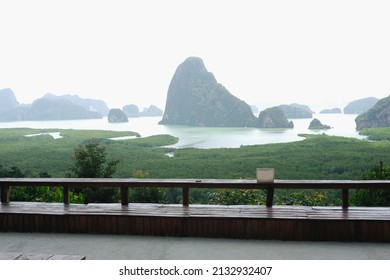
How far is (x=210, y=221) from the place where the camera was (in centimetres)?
313

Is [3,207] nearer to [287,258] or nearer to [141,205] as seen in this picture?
[141,205]

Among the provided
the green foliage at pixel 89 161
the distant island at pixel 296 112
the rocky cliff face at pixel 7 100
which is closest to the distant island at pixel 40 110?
the rocky cliff face at pixel 7 100

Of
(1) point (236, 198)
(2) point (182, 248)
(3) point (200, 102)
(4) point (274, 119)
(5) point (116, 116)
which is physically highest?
(3) point (200, 102)

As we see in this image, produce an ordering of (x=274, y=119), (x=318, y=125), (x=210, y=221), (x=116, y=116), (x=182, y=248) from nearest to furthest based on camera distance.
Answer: (x=182, y=248) < (x=210, y=221) < (x=318, y=125) < (x=274, y=119) < (x=116, y=116)

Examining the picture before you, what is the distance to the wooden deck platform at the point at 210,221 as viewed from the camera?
9.79 feet

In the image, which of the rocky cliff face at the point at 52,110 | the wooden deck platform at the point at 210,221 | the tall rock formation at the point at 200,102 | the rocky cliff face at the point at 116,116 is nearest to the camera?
the wooden deck platform at the point at 210,221

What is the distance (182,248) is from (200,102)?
90.4 meters

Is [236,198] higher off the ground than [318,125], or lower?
higher

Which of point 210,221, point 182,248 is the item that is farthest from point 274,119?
point 182,248

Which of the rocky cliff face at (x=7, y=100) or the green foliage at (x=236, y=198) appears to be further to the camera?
the rocky cliff face at (x=7, y=100)

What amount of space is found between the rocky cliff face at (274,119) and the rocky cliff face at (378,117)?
19246 millimetres

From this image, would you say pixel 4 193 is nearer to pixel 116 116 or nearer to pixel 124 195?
pixel 124 195

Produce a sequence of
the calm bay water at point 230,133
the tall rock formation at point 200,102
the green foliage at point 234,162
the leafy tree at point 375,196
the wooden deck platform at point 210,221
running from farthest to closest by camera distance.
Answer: the tall rock formation at point 200,102 → the calm bay water at point 230,133 → the green foliage at point 234,162 → the leafy tree at point 375,196 → the wooden deck platform at point 210,221

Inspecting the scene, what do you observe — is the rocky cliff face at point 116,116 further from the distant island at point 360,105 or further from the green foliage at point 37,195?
the green foliage at point 37,195
